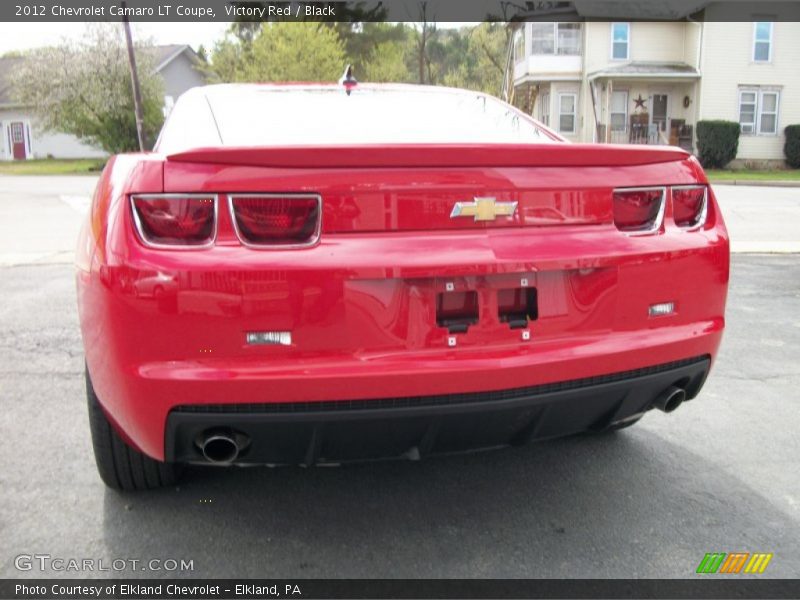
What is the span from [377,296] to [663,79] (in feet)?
99.7

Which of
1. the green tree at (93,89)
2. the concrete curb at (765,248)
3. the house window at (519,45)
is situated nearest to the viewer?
the concrete curb at (765,248)

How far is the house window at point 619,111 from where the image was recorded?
3066 centimetres

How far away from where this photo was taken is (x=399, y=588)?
2270mm

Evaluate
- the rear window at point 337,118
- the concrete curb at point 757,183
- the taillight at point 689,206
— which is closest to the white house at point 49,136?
the concrete curb at point 757,183

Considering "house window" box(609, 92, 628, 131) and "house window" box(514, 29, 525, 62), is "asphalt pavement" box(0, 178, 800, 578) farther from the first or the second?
"house window" box(514, 29, 525, 62)

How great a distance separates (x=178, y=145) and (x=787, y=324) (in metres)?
4.70

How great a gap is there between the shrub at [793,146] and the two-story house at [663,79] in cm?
46

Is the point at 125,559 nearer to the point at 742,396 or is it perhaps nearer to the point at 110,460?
the point at 110,460

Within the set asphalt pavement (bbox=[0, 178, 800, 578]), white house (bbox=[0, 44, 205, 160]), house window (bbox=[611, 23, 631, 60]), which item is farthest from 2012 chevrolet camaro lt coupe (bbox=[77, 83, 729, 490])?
white house (bbox=[0, 44, 205, 160])

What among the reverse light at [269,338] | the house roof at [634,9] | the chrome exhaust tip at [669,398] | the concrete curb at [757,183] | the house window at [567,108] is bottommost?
the concrete curb at [757,183]

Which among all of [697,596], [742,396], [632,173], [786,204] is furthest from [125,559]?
[786,204]

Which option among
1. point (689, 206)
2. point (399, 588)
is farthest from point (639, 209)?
point (399, 588)

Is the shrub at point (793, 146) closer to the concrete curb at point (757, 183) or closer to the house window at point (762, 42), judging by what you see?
the house window at point (762, 42)

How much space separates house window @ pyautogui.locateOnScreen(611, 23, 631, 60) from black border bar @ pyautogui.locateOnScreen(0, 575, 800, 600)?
30.9 m
